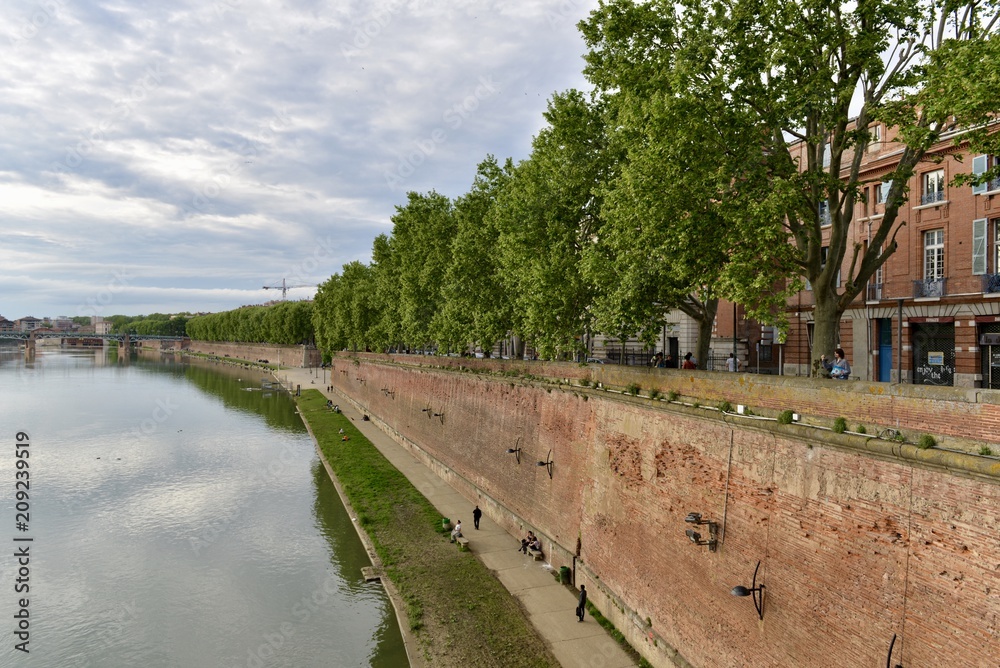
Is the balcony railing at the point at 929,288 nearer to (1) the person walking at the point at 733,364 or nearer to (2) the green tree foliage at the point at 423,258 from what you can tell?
(1) the person walking at the point at 733,364

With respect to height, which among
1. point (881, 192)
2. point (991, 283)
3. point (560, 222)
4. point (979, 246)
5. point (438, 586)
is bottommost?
point (438, 586)

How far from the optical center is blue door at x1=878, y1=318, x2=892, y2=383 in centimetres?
2538

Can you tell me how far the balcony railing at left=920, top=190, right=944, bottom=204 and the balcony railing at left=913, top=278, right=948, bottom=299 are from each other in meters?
2.97

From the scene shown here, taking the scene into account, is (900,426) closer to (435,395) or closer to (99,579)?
(99,579)

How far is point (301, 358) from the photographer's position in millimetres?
127625

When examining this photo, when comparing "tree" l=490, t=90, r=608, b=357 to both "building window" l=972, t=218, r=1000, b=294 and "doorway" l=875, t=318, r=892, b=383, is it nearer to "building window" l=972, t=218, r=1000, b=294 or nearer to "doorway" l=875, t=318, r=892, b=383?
"doorway" l=875, t=318, r=892, b=383

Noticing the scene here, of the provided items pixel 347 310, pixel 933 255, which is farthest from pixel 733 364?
pixel 347 310

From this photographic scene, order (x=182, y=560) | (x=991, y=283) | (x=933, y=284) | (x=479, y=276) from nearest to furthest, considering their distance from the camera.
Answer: (x=991, y=283) < (x=933, y=284) < (x=182, y=560) < (x=479, y=276)

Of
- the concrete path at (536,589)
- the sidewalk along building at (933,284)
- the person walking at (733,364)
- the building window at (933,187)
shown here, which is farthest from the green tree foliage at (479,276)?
the building window at (933,187)

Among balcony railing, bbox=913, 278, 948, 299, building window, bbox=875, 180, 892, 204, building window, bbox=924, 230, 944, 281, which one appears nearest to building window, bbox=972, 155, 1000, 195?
building window, bbox=924, 230, 944, 281

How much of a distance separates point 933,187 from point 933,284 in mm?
3781

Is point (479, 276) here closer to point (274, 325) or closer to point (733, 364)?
point (733, 364)

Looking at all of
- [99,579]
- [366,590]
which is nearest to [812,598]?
[366,590]

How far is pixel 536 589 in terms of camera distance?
21781 mm
